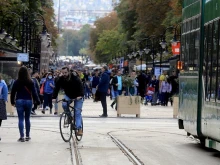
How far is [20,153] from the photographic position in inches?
624

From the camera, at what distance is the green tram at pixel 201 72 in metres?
14.4

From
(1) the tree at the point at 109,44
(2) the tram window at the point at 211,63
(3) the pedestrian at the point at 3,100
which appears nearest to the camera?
(2) the tram window at the point at 211,63

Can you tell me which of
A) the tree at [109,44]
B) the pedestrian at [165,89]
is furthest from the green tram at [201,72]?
the tree at [109,44]

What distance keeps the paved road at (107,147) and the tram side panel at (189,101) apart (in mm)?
567

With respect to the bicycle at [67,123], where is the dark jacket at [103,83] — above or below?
above

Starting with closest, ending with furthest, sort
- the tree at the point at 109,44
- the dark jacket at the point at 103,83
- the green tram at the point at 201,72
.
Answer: the green tram at the point at 201,72, the dark jacket at the point at 103,83, the tree at the point at 109,44

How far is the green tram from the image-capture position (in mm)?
14445

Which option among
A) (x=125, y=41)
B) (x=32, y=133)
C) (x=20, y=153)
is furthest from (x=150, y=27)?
(x=20, y=153)

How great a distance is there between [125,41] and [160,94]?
196ft

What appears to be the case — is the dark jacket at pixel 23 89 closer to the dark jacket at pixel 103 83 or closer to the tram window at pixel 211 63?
the tram window at pixel 211 63

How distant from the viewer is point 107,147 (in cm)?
1731

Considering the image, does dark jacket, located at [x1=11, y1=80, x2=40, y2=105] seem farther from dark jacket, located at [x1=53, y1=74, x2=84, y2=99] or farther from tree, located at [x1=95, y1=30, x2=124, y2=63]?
tree, located at [x1=95, y1=30, x2=124, y2=63]

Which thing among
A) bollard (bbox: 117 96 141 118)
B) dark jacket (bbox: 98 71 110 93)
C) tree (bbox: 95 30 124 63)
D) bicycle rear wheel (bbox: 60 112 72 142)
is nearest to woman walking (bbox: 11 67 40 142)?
bicycle rear wheel (bbox: 60 112 72 142)

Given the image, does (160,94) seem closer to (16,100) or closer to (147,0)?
(16,100)
